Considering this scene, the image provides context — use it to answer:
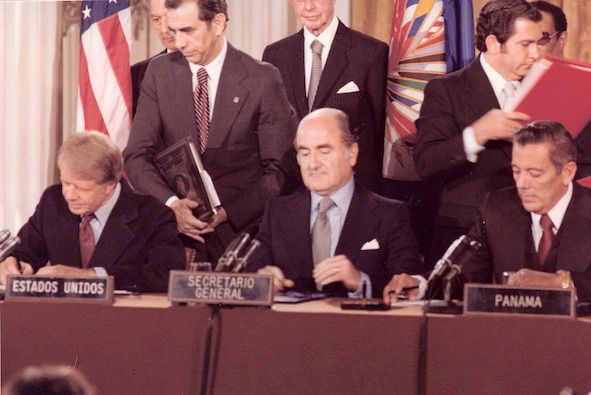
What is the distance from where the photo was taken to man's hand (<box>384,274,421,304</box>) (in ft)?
9.18

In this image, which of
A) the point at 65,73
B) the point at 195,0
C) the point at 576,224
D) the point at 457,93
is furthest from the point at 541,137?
the point at 65,73

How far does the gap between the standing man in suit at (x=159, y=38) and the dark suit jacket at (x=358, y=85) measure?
49cm

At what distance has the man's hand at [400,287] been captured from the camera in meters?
2.80

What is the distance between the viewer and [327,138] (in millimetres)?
3322

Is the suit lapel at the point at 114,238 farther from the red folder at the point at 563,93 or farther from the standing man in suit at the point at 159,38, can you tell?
the red folder at the point at 563,93

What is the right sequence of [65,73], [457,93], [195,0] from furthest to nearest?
[65,73] < [195,0] < [457,93]

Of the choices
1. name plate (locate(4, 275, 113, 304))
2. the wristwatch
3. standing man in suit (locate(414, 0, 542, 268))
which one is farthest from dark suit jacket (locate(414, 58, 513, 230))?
name plate (locate(4, 275, 113, 304))

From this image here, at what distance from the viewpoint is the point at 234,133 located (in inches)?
150

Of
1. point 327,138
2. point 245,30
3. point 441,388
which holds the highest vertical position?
point 245,30

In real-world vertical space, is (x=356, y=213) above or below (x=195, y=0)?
below

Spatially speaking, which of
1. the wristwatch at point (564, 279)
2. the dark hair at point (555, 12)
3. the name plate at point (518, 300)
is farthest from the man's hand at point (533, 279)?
the dark hair at point (555, 12)

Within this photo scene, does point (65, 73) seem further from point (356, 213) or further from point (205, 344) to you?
point (205, 344)

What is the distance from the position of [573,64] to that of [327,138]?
88 centimetres

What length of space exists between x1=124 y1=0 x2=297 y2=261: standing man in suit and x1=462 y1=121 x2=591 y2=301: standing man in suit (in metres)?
0.98
